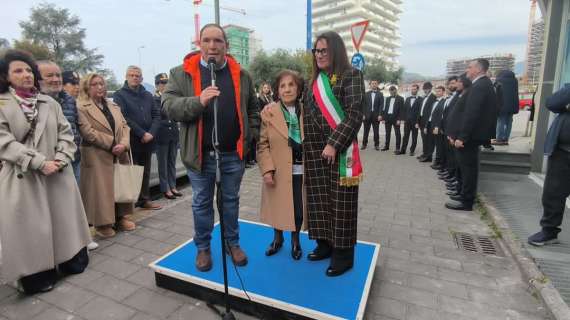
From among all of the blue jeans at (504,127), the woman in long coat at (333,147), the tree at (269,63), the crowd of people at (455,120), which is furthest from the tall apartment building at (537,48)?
the tree at (269,63)

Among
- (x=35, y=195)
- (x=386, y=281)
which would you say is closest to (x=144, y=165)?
(x=35, y=195)

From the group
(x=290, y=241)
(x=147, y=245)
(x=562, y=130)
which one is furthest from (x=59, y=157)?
(x=562, y=130)

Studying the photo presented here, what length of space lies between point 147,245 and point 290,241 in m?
1.62

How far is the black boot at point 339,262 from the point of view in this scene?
2740 millimetres

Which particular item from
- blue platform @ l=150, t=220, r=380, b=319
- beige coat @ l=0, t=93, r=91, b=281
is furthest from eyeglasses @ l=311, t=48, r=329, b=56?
beige coat @ l=0, t=93, r=91, b=281

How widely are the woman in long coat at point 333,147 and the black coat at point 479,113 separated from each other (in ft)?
9.28

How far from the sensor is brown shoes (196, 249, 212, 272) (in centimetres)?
281

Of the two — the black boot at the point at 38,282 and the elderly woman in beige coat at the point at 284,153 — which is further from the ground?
the elderly woman in beige coat at the point at 284,153

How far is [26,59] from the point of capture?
2.74m

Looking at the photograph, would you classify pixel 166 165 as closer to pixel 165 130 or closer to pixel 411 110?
pixel 165 130

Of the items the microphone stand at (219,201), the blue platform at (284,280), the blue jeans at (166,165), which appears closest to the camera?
the microphone stand at (219,201)

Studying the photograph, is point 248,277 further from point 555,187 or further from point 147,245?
point 555,187

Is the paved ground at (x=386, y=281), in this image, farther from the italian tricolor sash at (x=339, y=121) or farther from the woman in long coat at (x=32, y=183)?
the italian tricolor sash at (x=339, y=121)

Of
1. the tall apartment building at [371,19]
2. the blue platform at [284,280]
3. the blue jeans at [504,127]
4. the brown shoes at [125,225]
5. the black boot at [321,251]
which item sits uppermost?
the tall apartment building at [371,19]
